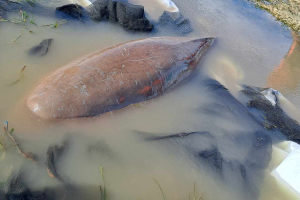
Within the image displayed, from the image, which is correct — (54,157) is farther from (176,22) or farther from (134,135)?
(176,22)

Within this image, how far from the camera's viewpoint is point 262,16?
594 centimetres

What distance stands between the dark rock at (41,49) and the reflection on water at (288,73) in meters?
3.84

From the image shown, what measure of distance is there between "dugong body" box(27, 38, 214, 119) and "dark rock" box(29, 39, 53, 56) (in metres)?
0.73

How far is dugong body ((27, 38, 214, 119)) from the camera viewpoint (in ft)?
9.59

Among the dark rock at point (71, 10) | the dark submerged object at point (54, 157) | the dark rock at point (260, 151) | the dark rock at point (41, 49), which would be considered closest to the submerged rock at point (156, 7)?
the dark rock at point (71, 10)

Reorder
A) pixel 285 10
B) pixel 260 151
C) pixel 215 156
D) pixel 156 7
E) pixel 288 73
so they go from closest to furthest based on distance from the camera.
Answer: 1. pixel 215 156
2. pixel 260 151
3. pixel 288 73
4. pixel 156 7
5. pixel 285 10

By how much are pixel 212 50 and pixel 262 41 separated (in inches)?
50.8

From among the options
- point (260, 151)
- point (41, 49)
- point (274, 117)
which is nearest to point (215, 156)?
point (260, 151)

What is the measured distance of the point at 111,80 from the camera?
315cm

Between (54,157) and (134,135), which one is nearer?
(54,157)

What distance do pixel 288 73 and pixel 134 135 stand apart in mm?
3439

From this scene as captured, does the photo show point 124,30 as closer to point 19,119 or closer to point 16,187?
point 19,119

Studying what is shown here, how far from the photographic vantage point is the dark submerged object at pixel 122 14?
459 centimetres

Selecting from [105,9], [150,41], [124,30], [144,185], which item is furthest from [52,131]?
[105,9]
